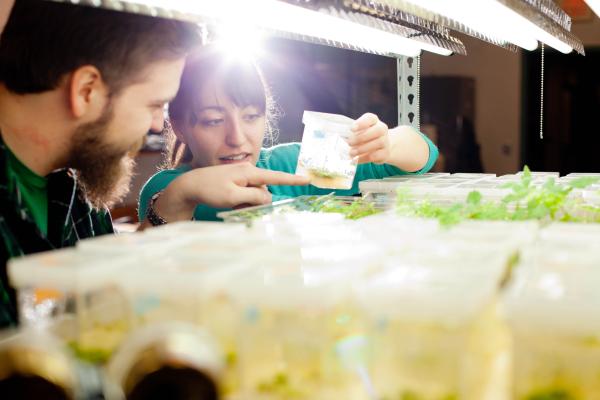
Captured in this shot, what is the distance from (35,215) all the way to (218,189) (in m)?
0.57

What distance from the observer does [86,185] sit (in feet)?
6.61

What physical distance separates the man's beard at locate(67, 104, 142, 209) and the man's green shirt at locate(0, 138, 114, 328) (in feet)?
0.14

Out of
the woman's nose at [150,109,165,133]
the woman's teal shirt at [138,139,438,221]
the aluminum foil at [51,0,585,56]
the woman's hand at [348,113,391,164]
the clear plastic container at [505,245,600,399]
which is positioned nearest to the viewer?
the clear plastic container at [505,245,600,399]

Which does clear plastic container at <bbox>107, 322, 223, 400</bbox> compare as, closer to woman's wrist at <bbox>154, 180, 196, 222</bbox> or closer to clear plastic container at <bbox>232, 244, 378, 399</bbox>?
clear plastic container at <bbox>232, 244, 378, 399</bbox>

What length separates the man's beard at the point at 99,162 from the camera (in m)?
1.82

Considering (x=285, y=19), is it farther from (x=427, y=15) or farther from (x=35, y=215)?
(x=35, y=215)

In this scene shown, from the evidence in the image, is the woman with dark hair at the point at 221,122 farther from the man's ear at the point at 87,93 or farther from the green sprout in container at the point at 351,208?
the man's ear at the point at 87,93

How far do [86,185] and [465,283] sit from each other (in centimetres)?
151

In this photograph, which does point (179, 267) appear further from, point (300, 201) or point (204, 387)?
point (300, 201)

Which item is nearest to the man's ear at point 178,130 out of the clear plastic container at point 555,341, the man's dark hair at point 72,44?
the man's dark hair at point 72,44

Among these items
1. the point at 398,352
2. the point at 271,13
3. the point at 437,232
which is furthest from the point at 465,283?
the point at 271,13

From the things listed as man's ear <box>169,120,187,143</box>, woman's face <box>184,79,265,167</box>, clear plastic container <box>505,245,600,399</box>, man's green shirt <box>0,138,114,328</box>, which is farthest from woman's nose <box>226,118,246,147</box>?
clear plastic container <box>505,245,600,399</box>

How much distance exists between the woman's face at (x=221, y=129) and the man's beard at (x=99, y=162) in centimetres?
30

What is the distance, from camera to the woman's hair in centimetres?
230
